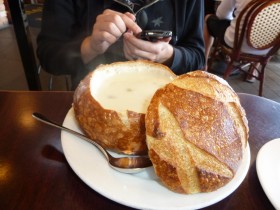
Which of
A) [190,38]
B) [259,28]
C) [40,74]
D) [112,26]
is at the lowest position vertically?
[40,74]

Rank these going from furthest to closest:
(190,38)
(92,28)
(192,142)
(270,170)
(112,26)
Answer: (190,38), (92,28), (112,26), (270,170), (192,142)

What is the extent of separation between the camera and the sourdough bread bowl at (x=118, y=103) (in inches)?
20.3

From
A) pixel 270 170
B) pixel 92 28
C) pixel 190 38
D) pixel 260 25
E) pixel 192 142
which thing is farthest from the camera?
pixel 260 25

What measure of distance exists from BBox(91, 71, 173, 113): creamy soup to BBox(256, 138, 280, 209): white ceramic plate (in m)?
0.29

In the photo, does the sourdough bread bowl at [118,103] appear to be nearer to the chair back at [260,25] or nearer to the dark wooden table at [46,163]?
the dark wooden table at [46,163]

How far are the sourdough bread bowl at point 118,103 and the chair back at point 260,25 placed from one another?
1279mm

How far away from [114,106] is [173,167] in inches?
8.2

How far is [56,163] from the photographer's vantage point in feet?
1.80

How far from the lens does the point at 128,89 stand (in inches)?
24.9

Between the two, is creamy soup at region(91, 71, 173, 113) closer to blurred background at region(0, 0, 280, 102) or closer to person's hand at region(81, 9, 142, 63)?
person's hand at region(81, 9, 142, 63)

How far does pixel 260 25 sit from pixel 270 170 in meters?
1.44

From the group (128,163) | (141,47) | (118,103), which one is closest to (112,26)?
(141,47)

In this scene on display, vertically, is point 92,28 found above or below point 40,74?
above

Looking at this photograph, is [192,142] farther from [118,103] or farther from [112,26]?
[112,26]
